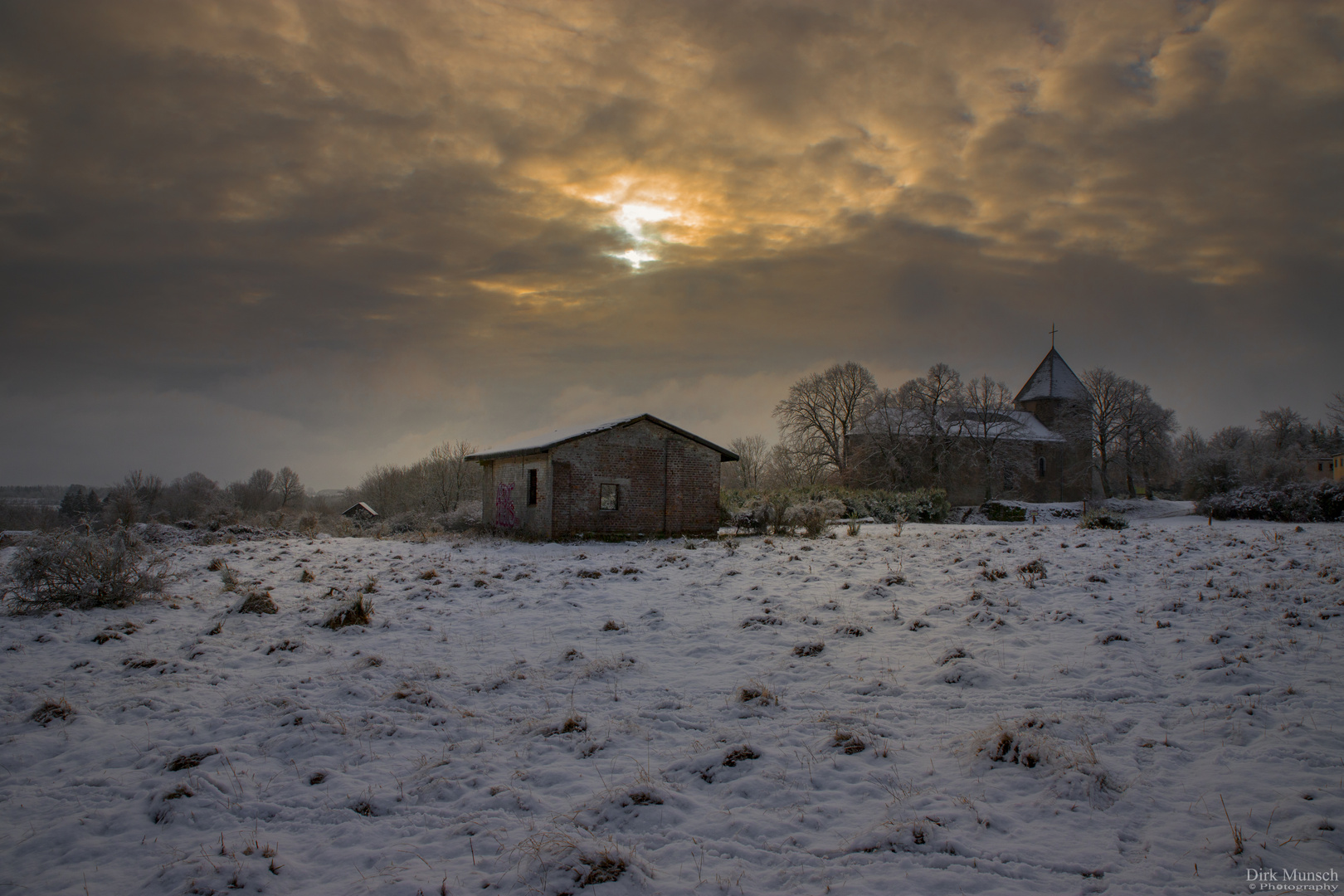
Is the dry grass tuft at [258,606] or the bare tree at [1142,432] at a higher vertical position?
the bare tree at [1142,432]

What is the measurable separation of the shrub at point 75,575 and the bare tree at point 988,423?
47717 millimetres

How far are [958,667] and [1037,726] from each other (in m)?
1.47

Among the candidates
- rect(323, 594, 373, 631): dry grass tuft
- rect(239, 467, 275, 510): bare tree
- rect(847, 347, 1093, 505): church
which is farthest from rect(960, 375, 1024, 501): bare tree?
rect(239, 467, 275, 510): bare tree

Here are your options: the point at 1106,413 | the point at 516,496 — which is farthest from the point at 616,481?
the point at 1106,413

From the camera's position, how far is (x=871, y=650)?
25.2 ft

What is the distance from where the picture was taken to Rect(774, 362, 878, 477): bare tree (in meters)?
52.2

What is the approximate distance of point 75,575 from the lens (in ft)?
33.8

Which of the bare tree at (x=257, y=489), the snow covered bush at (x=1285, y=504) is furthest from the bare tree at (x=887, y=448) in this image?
the bare tree at (x=257, y=489)

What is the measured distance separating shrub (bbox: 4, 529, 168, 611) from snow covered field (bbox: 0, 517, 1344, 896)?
557 mm

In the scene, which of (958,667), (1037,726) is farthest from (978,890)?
(958,667)

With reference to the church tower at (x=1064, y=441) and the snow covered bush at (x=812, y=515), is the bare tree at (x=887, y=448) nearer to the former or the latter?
the church tower at (x=1064, y=441)

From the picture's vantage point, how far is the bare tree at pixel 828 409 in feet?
171

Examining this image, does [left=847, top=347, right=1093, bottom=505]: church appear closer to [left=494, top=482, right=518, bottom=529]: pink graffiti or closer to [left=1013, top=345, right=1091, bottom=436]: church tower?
[left=1013, top=345, right=1091, bottom=436]: church tower

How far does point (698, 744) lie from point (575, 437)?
16311 millimetres
